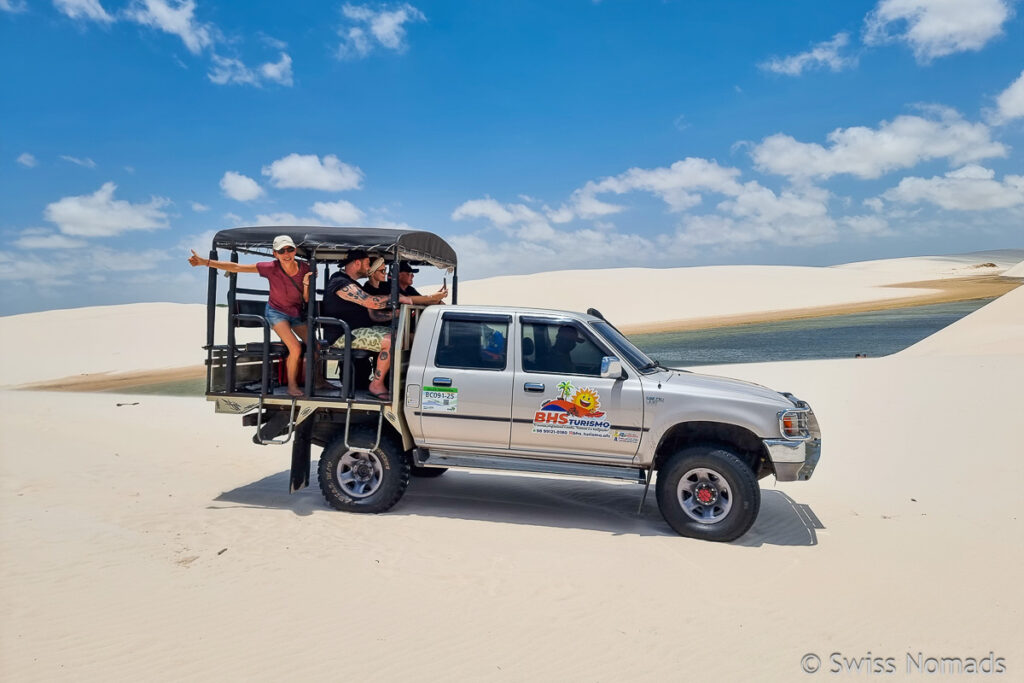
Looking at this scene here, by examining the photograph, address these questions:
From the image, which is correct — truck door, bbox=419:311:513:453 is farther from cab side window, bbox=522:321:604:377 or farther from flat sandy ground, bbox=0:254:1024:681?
flat sandy ground, bbox=0:254:1024:681

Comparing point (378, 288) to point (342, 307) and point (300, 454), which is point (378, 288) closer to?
point (342, 307)

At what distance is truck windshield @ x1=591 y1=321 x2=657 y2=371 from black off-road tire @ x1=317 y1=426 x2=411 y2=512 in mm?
2248

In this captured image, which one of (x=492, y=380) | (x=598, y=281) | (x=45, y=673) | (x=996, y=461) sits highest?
(x=598, y=281)

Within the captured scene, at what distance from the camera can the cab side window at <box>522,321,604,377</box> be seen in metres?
6.91

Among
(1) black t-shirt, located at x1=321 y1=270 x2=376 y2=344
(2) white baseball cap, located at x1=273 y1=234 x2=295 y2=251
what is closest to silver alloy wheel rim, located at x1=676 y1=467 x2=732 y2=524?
(1) black t-shirt, located at x1=321 y1=270 x2=376 y2=344

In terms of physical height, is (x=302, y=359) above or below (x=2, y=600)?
above

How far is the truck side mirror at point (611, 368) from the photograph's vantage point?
260 inches

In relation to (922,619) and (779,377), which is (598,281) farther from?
(922,619)

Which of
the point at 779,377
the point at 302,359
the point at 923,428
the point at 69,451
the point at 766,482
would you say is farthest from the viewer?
the point at 779,377

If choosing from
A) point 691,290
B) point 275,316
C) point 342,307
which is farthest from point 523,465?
point 691,290

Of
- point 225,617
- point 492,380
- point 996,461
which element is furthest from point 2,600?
point 996,461

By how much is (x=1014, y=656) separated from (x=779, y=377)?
47.4 ft

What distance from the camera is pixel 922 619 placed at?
5012 mm

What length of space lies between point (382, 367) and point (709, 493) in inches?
126
